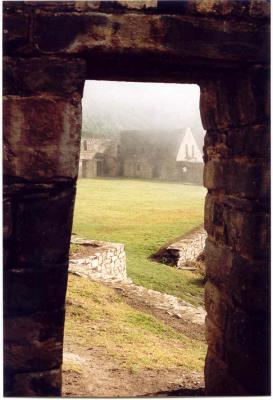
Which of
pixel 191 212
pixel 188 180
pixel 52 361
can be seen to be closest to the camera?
pixel 52 361

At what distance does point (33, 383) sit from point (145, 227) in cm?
1490

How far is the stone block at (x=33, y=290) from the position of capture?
2.76 m

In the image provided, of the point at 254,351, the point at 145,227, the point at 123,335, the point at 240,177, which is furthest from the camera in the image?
the point at 145,227

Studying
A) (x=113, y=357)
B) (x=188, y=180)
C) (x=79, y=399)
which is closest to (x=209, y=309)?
(x=79, y=399)

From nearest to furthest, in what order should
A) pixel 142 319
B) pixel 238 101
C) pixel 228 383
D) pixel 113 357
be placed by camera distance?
pixel 238 101
pixel 228 383
pixel 113 357
pixel 142 319

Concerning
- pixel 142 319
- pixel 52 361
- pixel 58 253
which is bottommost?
pixel 142 319

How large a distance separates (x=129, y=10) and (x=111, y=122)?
79075 millimetres

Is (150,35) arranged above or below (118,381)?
above

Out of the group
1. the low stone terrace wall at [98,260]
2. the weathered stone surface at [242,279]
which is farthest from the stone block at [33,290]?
the low stone terrace wall at [98,260]

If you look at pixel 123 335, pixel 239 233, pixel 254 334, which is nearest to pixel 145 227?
pixel 123 335

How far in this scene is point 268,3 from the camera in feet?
9.27

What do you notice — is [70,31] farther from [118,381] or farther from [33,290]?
[118,381]

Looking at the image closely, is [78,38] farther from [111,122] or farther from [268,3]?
[111,122]

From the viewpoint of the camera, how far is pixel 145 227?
58.1 ft
